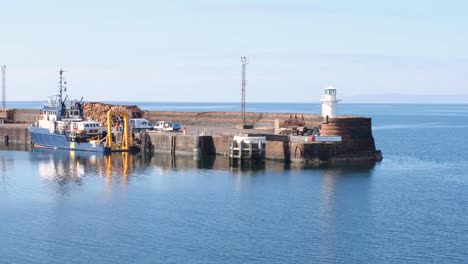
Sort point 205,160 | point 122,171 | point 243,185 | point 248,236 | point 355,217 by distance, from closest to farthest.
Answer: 1. point 248,236
2. point 355,217
3. point 243,185
4. point 122,171
5. point 205,160

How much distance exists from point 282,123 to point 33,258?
53.4 metres

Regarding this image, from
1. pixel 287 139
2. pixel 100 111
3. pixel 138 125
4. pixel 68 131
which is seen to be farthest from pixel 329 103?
pixel 100 111

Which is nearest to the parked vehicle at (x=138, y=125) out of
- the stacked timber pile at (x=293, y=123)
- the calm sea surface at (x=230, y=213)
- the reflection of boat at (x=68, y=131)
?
the reflection of boat at (x=68, y=131)

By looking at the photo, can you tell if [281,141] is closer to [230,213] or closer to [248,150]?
[248,150]

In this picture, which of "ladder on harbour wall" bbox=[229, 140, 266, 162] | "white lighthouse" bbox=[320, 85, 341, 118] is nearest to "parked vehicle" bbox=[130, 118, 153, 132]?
"ladder on harbour wall" bbox=[229, 140, 266, 162]

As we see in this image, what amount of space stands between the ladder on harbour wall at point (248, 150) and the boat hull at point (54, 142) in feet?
63.1

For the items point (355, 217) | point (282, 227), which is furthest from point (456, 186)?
point (282, 227)

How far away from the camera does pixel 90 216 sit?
5009 cm

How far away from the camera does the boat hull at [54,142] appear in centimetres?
9138

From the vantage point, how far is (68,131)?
97000 millimetres

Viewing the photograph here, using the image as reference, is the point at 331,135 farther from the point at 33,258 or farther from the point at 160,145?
the point at 33,258

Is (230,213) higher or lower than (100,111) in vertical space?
lower

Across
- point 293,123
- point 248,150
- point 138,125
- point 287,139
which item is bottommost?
point 248,150

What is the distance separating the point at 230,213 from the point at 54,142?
52.2m
